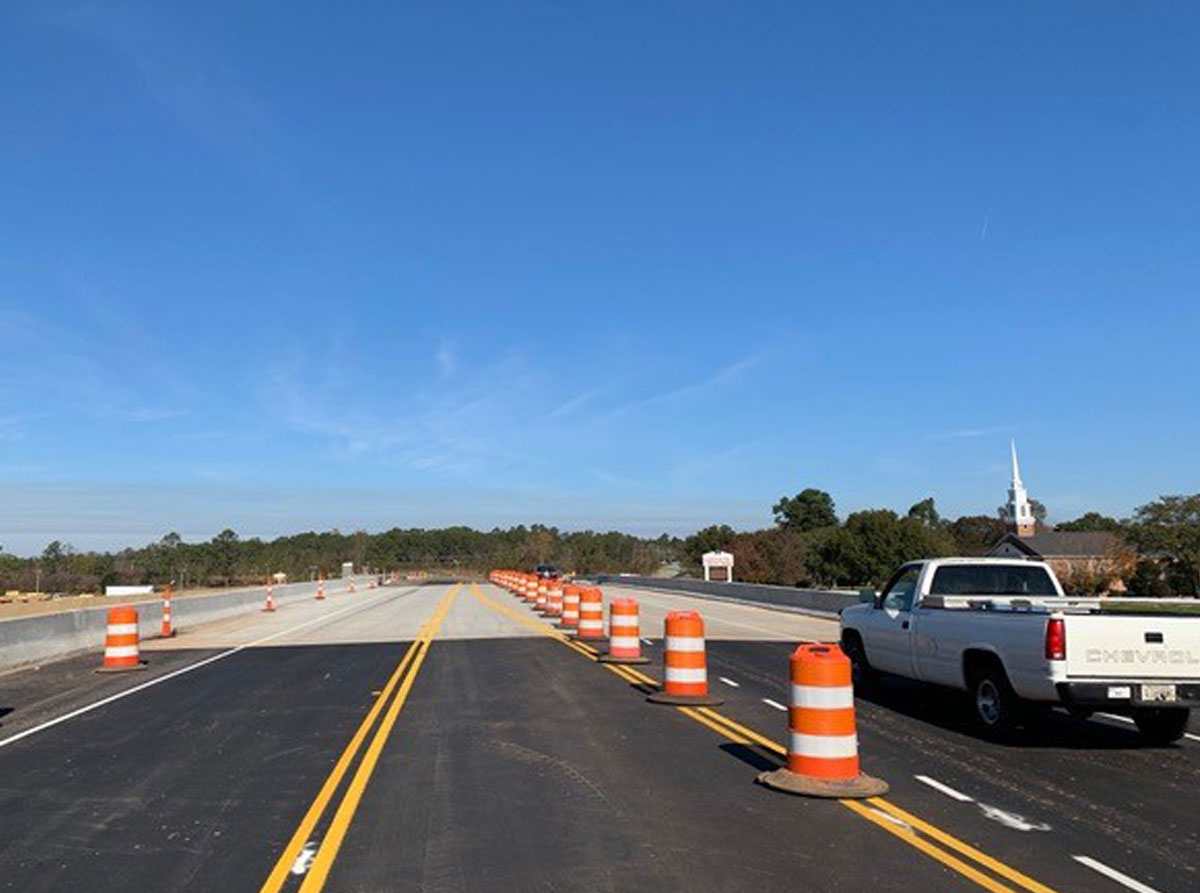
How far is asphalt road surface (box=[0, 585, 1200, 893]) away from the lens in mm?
6168

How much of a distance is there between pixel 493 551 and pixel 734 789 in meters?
165

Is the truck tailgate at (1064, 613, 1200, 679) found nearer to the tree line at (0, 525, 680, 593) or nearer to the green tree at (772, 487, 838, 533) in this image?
the tree line at (0, 525, 680, 593)

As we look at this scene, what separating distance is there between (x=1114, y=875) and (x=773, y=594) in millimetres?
34237

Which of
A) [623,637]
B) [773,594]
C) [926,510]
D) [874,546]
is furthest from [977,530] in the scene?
[623,637]

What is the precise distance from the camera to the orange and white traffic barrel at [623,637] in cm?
1786

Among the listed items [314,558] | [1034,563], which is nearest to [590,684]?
[1034,563]

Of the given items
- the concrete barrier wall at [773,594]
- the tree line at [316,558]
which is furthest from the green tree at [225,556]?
the concrete barrier wall at [773,594]

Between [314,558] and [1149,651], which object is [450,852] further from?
[314,558]

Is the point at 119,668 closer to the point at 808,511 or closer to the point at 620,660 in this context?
the point at 620,660

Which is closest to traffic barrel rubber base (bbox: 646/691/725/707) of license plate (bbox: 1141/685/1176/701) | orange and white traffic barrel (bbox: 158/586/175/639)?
license plate (bbox: 1141/685/1176/701)

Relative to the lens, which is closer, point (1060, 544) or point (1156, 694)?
point (1156, 694)

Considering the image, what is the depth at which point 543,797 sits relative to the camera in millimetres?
8008

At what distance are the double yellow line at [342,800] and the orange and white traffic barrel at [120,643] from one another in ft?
19.1

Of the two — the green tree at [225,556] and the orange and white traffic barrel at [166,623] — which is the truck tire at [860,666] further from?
the green tree at [225,556]
